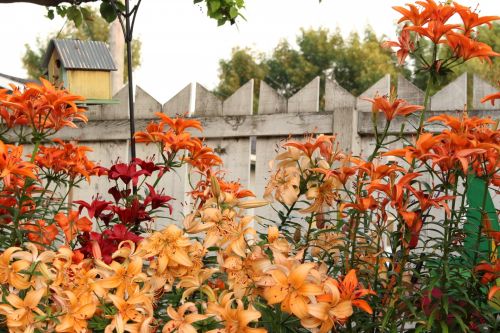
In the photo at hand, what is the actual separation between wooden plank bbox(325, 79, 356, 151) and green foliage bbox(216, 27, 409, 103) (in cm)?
3237

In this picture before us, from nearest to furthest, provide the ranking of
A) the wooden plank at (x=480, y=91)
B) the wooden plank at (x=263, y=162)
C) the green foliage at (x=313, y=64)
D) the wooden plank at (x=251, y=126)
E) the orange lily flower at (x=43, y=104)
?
the orange lily flower at (x=43, y=104) → the wooden plank at (x=480, y=91) → the wooden plank at (x=251, y=126) → the wooden plank at (x=263, y=162) → the green foliage at (x=313, y=64)

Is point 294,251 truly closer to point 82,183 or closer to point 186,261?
point 186,261

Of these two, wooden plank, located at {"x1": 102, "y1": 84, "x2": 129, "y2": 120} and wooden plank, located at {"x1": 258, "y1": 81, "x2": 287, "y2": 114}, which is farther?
wooden plank, located at {"x1": 102, "y1": 84, "x2": 129, "y2": 120}

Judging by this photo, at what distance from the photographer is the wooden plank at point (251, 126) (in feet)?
12.7

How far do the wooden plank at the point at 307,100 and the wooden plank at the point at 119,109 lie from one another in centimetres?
105

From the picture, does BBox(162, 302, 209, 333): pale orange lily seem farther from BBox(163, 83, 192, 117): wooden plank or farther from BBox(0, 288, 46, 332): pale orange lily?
BBox(163, 83, 192, 117): wooden plank

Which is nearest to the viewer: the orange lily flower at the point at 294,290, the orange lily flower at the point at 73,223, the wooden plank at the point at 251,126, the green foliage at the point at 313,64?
the orange lily flower at the point at 294,290

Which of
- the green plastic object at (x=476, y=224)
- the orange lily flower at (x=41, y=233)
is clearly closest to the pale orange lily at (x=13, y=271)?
the orange lily flower at (x=41, y=233)

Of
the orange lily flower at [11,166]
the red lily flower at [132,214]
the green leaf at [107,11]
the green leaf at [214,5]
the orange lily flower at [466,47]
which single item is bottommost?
the red lily flower at [132,214]

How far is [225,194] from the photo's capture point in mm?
1801

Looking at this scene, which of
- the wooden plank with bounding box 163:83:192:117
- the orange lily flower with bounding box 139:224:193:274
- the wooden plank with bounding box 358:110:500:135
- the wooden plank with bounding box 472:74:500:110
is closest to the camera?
the orange lily flower with bounding box 139:224:193:274

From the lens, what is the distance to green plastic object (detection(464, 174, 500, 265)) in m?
1.75

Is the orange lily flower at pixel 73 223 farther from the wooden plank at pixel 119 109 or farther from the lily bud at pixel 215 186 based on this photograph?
the wooden plank at pixel 119 109

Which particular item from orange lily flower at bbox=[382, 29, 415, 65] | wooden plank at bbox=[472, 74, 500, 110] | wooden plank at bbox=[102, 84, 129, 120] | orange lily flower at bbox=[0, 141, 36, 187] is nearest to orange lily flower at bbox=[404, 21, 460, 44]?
orange lily flower at bbox=[382, 29, 415, 65]
